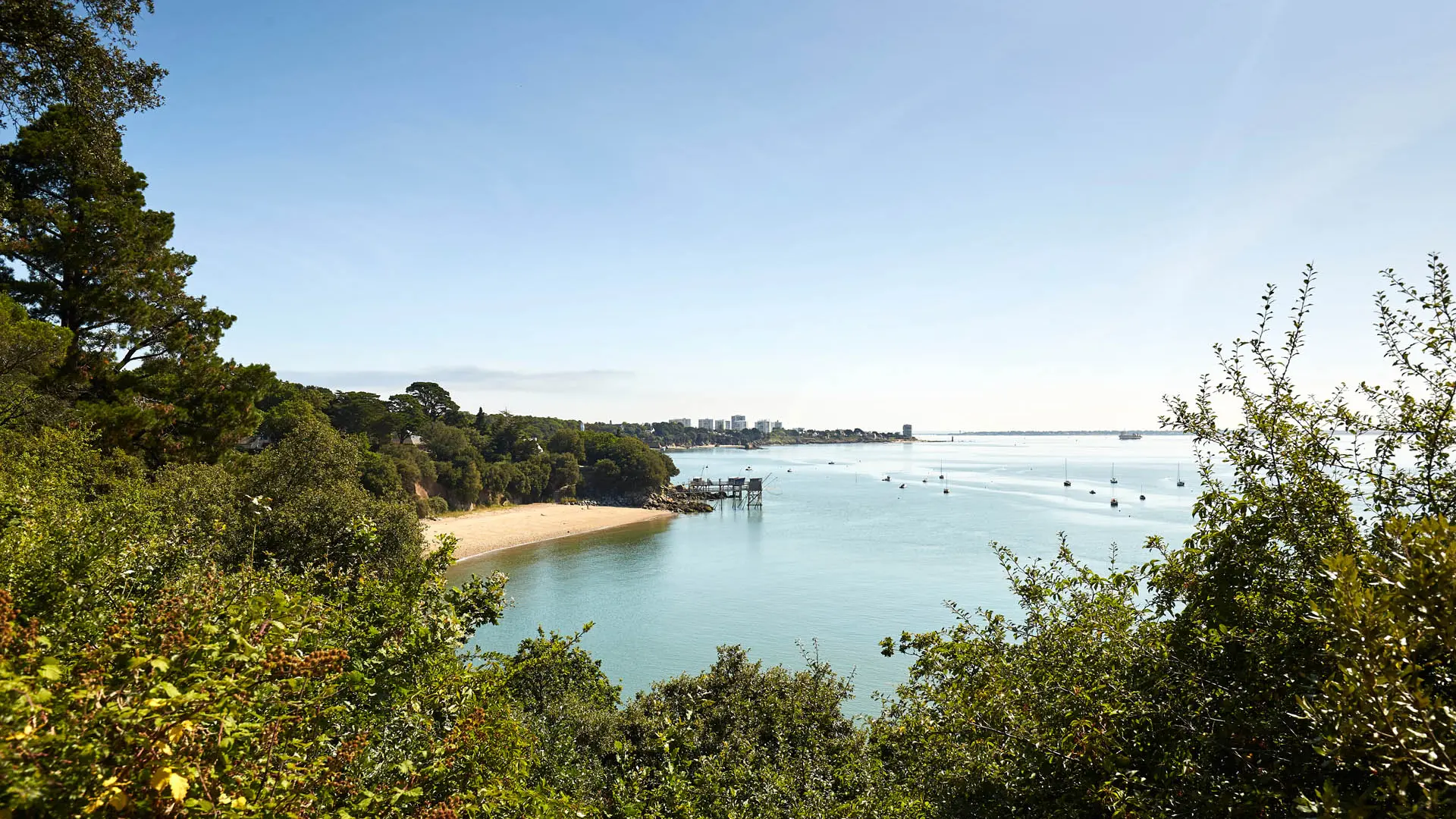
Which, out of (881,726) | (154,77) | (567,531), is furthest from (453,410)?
(881,726)

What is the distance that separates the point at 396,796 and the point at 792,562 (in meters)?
45.6

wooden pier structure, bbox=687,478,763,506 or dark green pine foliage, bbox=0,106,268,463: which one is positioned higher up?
dark green pine foliage, bbox=0,106,268,463

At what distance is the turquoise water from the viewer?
96.1ft

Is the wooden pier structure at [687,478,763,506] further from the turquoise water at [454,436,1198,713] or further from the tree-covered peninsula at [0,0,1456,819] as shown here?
the tree-covered peninsula at [0,0,1456,819]

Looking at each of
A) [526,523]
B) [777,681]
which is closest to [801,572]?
[526,523]

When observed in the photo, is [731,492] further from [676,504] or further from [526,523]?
[526,523]

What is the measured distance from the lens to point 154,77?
41.7 feet

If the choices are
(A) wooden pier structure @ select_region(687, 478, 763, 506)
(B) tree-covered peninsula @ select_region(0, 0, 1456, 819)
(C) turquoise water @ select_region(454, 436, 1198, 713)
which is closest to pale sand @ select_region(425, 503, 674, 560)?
(C) turquoise water @ select_region(454, 436, 1198, 713)

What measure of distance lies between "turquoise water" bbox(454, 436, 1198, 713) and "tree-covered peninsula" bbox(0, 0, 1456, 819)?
5.32 m

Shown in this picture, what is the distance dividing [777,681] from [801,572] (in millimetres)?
32025

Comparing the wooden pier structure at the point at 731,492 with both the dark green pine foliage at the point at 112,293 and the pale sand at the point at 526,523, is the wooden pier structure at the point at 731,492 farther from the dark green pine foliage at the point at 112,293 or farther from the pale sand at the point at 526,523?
the dark green pine foliage at the point at 112,293

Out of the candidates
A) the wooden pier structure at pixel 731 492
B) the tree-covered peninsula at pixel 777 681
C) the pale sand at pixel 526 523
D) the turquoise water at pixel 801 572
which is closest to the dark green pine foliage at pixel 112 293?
the tree-covered peninsula at pixel 777 681

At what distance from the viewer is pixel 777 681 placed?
1289 cm

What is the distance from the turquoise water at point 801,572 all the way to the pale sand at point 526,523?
6.63ft
